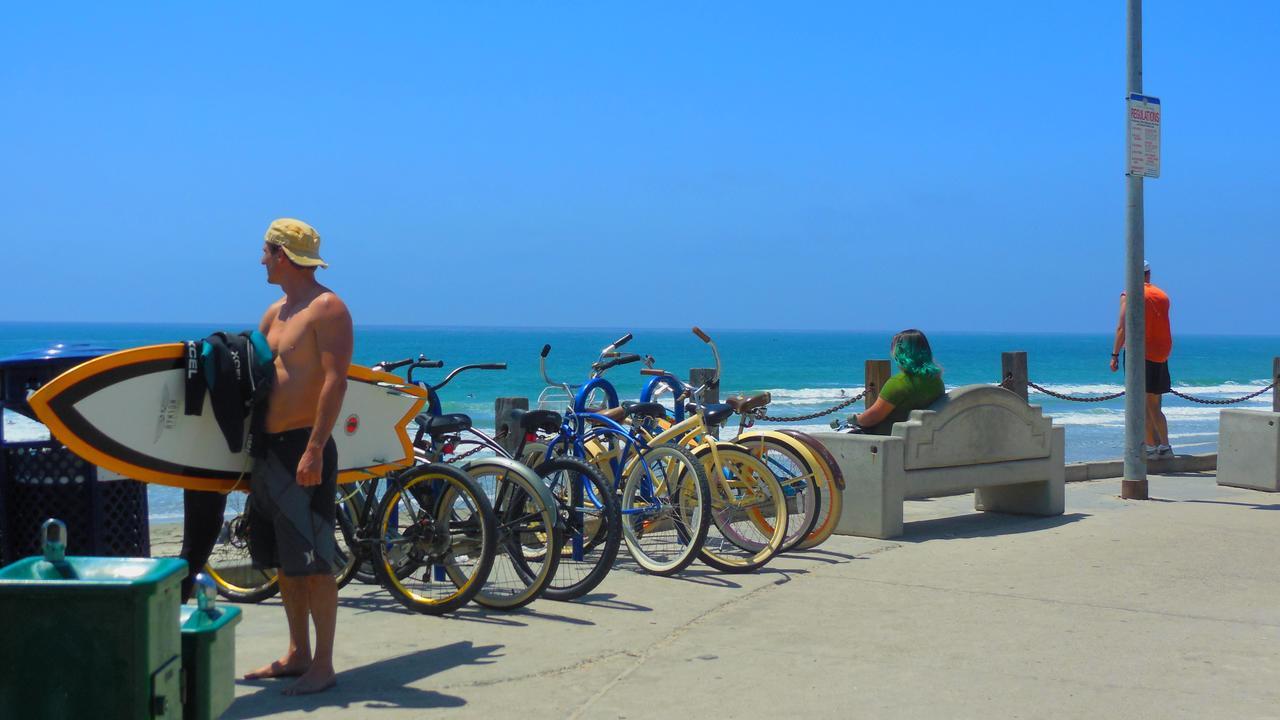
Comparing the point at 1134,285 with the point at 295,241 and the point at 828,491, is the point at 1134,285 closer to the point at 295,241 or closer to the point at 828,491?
the point at 828,491

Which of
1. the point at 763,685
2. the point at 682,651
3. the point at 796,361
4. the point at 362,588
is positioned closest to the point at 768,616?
the point at 682,651

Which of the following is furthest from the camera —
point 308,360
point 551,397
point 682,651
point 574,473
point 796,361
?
point 796,361

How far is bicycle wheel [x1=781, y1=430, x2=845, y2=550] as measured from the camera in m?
7.86

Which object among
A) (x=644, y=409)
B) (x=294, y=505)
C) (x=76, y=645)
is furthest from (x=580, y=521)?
(x=76, y=645)

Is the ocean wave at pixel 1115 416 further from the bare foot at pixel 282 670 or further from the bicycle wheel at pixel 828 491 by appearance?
the bare foot at pixel 282 670

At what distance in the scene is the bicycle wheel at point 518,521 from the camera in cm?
634

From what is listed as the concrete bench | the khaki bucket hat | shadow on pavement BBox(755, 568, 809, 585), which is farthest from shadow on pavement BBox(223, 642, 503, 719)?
the concrete bench

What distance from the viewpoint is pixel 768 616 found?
6238mm

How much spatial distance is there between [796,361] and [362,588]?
300 ft

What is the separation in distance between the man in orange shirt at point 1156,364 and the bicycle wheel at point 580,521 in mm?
7453

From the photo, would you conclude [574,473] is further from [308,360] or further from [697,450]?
[308,360]

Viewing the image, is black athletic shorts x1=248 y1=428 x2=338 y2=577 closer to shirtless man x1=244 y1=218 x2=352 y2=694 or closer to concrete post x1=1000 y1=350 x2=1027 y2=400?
shirtless man x1=244 y1=218 x2=352 y2=694

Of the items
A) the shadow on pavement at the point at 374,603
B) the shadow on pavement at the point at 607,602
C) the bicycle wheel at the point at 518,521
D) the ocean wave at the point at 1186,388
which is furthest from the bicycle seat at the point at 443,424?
the ocean wave at the point at 1186,388

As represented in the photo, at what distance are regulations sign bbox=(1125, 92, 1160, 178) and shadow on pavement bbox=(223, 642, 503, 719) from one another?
757 cm
